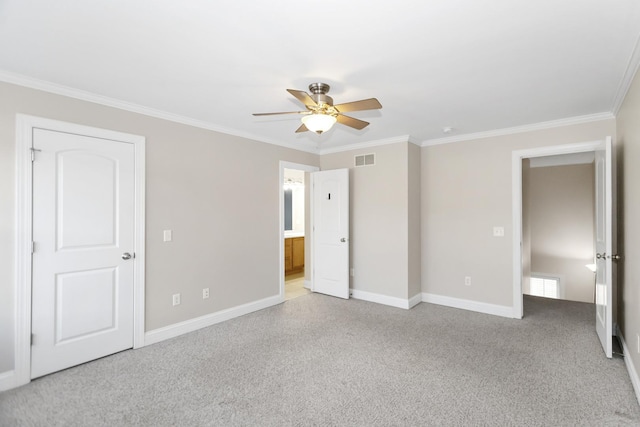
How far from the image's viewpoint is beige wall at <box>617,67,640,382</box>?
2.41m

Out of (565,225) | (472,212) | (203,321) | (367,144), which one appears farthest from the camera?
(565,225)

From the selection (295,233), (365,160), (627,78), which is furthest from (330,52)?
(295,233)

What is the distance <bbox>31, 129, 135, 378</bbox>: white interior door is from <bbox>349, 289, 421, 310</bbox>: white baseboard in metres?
3.06

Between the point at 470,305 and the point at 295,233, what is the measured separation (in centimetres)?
409

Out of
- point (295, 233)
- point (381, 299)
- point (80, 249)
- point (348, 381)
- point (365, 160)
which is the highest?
point (365, 160)

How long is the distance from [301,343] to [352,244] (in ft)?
6.79

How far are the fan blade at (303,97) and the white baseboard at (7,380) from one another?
3.06 m

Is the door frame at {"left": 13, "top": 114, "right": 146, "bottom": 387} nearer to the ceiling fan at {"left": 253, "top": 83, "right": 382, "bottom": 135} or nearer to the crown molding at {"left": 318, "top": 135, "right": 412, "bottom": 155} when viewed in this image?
the ceiling fan at {"left": 253, "top": 83, "right": 382, "bottom": 135}

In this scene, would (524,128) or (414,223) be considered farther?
(414,223)

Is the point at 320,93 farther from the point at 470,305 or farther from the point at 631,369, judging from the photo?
the point at 470,305

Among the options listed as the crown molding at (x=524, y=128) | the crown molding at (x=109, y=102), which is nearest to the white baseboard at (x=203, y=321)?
the crown molding at (x=109, y=102)

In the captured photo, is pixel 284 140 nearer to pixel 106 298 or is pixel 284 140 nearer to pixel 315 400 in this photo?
pixel 106 298

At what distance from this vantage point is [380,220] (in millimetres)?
4734

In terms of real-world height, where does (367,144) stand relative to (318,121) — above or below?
above
